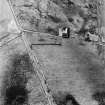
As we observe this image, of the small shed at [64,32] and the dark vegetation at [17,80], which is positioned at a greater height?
the small shed at [64,32]

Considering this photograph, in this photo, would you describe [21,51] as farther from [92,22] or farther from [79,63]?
[92,22]

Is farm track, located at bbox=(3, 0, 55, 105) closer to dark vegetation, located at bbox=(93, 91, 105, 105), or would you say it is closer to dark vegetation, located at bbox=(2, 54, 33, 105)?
dark vegetation, located at bbox=(2, 54, 33, 105)

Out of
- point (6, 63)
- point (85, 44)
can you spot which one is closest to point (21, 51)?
point (6, 63)

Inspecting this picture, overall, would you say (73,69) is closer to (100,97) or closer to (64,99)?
(64,99)

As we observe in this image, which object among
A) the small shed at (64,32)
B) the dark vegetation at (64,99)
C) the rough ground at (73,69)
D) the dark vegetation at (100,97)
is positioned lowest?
the dark vegetation at (100,97)

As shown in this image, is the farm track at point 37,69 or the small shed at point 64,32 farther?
the small shed at point 64,32

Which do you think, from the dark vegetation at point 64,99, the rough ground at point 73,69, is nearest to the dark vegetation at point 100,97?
the rough ground at point 73,69

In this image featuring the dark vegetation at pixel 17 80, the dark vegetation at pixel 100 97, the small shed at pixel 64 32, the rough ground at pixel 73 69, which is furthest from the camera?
the small shed at pixel 64 32

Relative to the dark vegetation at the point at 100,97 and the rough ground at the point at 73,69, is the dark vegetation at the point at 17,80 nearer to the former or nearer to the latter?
the rough ground at the point at 73,69

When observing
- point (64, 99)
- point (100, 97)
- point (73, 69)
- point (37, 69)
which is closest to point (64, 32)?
point (73, 69)
